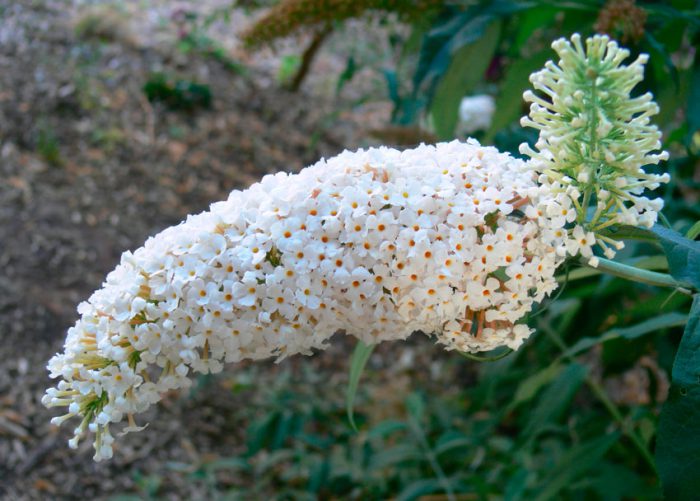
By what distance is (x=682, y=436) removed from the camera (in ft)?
3.33

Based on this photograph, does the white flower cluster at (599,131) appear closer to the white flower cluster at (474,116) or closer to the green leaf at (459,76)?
the green leaf at (459,76)

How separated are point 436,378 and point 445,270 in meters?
2.24

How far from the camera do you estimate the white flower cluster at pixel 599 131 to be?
950mm

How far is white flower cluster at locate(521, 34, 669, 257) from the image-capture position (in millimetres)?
950

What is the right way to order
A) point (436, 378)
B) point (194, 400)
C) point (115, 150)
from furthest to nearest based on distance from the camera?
point (115, 150) < point (436, 378) < point (194, 400)

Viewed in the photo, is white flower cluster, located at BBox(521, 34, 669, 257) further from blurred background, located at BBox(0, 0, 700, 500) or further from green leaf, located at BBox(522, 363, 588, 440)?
green leaf, located at BBox(522, 363, 588, 440)

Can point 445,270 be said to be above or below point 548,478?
above

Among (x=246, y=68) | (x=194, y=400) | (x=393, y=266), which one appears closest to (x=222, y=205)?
(x=393, y=266)

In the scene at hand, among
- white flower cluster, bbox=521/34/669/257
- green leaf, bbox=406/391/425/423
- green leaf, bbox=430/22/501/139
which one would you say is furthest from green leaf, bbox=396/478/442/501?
white flower cluster, bbox=521/34/669/257

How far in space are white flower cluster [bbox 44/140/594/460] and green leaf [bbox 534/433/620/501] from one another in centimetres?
88

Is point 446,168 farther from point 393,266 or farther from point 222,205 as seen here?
point 222,205

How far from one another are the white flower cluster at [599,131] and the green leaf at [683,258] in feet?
0.14

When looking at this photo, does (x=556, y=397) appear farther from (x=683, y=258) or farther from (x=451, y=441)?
(x=683, y=258)

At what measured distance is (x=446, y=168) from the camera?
3.58 ft
